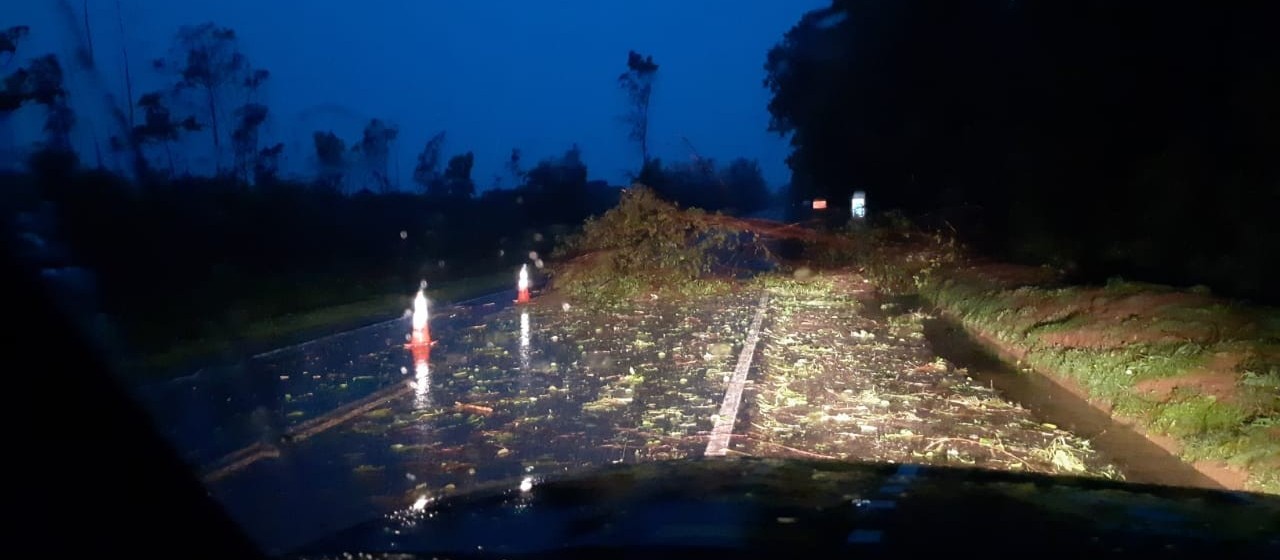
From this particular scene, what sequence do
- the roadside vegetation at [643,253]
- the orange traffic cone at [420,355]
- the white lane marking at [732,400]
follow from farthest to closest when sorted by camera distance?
the roadside vegetation at [643,253] → the orange traffic cone at [420,355] → the white lane marking at [732,400]

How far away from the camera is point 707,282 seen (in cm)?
2372

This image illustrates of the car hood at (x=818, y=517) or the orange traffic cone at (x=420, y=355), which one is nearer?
the car hood at (x=818, y=517)

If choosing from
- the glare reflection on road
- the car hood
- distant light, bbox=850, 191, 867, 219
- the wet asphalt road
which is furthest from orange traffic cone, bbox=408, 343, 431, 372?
distant light, bbox=850, 191, 867, 219

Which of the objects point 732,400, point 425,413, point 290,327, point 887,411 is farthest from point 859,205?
point 425,413

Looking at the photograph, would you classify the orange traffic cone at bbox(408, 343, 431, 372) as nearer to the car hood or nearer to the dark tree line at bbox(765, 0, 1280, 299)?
the car hood

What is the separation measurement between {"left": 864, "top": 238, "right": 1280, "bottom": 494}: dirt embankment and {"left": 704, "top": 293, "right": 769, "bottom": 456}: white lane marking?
3583 mm

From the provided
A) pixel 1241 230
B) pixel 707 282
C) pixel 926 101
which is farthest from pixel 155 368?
pixel 926 101

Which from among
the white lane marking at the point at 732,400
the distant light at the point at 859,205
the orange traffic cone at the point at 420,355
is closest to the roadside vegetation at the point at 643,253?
Result: the white lane marking at the point at 732,400

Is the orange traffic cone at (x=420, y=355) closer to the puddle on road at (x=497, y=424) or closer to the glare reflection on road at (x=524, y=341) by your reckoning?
the puddle on road at (x=497, y=424)

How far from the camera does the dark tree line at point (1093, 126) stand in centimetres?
1819

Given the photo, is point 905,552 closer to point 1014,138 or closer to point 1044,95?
point 1044,95

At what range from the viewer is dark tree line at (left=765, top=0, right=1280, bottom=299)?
18.2m

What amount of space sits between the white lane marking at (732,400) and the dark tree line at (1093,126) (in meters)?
7.89

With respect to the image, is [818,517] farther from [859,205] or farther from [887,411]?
[859,205]
